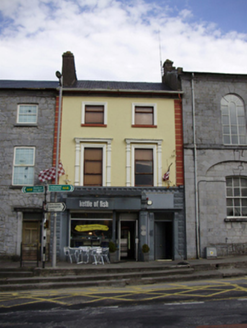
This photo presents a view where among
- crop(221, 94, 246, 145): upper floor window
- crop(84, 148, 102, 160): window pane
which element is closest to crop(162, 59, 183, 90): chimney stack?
crop(221, 94, 246, 145): upper floor window

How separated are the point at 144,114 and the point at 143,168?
315cm

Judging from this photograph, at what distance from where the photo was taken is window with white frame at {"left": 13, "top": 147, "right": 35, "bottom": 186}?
59.0ft

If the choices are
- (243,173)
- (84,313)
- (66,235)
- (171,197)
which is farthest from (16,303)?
(243,173)

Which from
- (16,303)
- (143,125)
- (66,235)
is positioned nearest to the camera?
(16,303)

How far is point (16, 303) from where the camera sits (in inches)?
385

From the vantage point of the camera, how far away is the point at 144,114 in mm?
19047

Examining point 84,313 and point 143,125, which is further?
point 143,125

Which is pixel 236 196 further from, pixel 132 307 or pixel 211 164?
pixel 132 307

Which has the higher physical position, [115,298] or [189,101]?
[189,101]

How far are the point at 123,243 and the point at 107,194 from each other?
291cm

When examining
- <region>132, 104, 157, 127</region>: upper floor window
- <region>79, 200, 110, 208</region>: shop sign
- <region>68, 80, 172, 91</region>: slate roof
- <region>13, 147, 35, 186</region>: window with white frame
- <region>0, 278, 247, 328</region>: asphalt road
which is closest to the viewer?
<region>0, 278, 247, 328</region>: asphalt road

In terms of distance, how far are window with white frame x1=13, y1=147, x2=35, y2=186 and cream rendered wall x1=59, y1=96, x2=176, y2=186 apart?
172 centimetres

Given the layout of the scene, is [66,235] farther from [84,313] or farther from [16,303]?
[84,313]

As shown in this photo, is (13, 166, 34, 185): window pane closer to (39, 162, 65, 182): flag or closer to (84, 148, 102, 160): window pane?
(39, 162, 65, 182): flag
